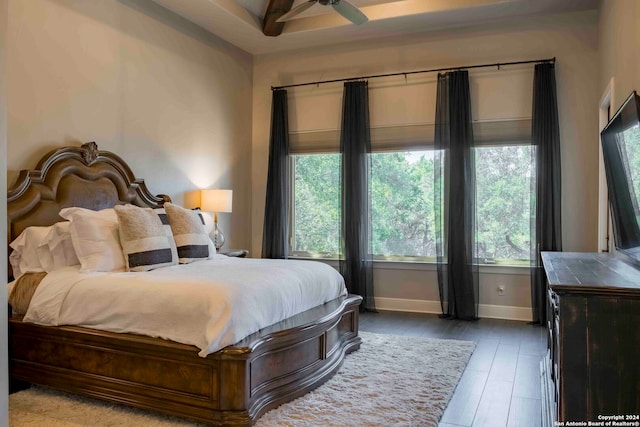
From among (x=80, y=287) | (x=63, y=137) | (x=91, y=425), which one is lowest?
(x=91, y=425)

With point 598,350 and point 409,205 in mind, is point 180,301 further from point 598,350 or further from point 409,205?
point 409,205

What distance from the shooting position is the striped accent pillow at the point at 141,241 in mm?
3496

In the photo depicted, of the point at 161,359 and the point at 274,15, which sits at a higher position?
the point at 274,15

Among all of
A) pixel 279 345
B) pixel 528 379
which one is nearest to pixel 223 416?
pixel 279 345

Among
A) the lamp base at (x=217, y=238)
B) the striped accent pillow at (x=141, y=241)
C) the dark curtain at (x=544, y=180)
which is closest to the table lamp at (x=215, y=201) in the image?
the lamp base at (x=217, y=238)

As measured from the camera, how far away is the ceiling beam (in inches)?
221

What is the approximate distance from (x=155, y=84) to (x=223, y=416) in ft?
11.1

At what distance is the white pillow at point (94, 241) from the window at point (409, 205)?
3.00 meters

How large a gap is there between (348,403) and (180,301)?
1.15 metres

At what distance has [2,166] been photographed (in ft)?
6.15

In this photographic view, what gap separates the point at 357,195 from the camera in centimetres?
584

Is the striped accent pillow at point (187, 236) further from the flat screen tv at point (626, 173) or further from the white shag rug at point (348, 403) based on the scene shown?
the flat screen tv at point (626, 173)

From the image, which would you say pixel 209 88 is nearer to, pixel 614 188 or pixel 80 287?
pixel 80 287

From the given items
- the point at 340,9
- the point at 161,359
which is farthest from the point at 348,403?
the point at 340,9
